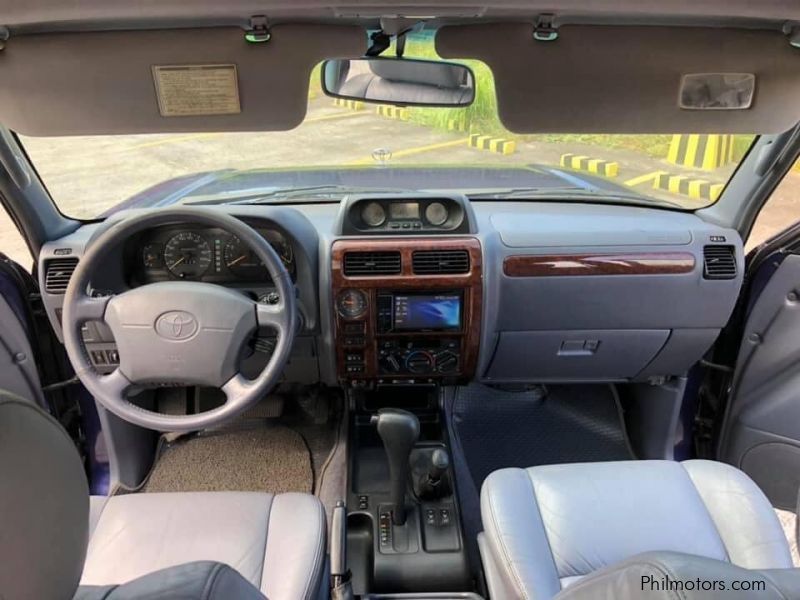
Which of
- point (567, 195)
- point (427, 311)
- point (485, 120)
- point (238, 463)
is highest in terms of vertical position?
point (485, 120)

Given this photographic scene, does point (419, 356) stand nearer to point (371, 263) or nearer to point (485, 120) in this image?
point (371, 263)

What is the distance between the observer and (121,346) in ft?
5.99

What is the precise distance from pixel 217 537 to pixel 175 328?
568 millimetres

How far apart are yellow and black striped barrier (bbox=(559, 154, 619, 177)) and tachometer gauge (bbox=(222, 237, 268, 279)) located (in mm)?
1420

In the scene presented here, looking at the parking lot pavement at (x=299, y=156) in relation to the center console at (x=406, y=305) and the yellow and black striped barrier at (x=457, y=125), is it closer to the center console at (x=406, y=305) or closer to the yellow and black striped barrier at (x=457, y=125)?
the yellow and black striped barrier at (x=457, y=125)

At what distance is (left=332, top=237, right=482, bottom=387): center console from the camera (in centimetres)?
218

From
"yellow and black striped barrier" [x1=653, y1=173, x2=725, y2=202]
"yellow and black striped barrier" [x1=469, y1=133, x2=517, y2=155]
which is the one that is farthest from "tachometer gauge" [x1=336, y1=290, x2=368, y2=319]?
"yellow and black striped barrier" [x1=653, y1=173, x2=725, y2=202]

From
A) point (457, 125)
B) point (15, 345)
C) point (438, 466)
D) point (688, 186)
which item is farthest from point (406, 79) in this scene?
point (15, 345)

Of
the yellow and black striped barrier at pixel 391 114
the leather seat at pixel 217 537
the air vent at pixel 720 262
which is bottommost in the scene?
the leather seat at pixel 217 537

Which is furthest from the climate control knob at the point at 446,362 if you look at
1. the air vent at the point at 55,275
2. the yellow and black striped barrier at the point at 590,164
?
the air vent at the point at 55,275

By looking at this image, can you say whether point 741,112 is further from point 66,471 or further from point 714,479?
point 66,471

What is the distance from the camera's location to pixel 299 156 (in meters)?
3.15

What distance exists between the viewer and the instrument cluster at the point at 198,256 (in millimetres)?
Result: 2137

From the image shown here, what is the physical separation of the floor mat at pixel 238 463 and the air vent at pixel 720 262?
178 centimetres
